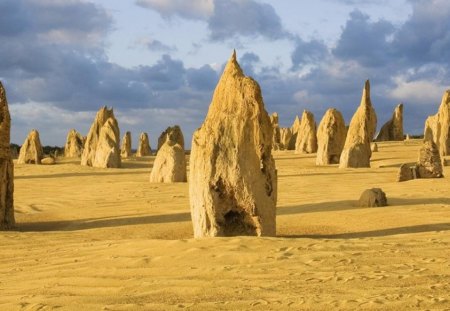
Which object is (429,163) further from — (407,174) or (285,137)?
(285,137)

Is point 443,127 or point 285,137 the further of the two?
point 285,137

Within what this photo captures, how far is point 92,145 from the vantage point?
25.7m

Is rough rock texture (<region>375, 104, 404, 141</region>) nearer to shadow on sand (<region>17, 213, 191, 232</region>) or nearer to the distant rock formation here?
the distant rock formation

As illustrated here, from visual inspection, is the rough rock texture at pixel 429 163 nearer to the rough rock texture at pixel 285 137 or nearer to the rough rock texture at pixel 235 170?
the rough rock texture at pixel 235 170

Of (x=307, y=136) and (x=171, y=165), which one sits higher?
(x=307, y=136)

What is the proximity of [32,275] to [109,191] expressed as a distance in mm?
9779

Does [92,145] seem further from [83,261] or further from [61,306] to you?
[61,306]

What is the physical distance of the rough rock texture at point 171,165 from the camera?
16.7 meters

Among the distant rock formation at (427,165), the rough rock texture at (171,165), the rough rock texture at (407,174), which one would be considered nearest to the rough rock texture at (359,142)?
the rough rock texture at (407,174)

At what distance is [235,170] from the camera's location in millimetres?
7766

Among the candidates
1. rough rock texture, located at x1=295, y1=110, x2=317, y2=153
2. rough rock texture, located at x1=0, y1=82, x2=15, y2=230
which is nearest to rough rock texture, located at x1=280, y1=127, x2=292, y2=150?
rough rock texture, located at x1=295, y1=110, x2=317, y2=153

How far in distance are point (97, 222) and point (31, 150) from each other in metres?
18.0

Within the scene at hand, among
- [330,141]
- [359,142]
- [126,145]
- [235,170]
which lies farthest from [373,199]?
[126,145]

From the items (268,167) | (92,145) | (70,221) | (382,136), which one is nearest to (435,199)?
(268,167)
